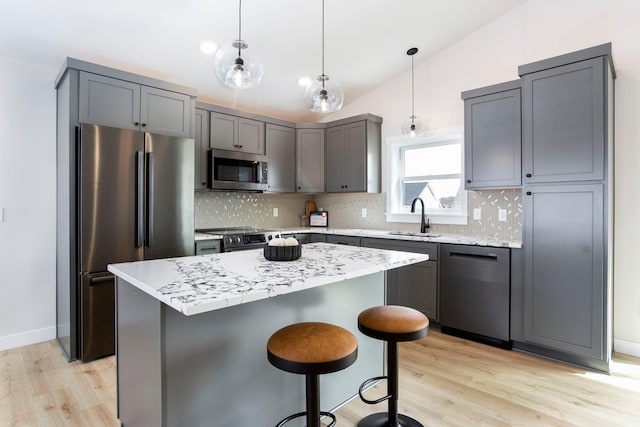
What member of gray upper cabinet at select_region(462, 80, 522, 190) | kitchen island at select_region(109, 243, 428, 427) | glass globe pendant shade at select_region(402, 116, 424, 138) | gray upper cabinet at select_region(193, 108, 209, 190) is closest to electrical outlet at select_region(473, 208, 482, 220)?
gray upper cabinet at select_region(462, 80, 522, 190)

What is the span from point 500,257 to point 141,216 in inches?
114

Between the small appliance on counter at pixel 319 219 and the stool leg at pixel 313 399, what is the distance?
351 cm

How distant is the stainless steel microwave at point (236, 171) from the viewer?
373 centimetres

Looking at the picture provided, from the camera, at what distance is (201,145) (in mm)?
3705

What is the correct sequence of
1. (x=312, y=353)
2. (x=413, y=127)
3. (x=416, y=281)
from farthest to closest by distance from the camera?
1. (x=413, y=127)
2. (x=416, y=281)
3. (x=312, y=353)

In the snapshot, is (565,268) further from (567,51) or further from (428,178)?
(567,51)

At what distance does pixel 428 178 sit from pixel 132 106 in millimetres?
3031

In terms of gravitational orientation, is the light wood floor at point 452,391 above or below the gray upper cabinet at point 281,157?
below

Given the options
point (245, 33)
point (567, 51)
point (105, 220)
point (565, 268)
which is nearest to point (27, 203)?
point (105, 220)

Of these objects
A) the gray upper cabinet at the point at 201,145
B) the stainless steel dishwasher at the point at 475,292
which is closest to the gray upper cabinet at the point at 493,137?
the stainless steel dishwasher at the point at 475,292

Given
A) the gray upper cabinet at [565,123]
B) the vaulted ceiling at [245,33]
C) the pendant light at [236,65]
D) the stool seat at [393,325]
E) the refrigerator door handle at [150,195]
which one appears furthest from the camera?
the refrigerator door handle at [150,195]

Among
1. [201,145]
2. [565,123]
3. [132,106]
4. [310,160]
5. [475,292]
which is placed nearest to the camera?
[565,123]

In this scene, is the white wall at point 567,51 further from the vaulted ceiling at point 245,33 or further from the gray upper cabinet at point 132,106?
the gray upper cabinet at point 132,106

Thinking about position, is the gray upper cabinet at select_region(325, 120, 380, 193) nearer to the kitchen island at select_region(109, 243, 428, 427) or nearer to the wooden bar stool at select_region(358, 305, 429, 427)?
the kitchen island at select_region(109, 243, 428, 427)
